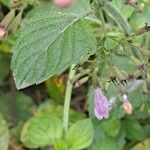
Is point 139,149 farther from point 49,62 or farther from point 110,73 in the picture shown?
point 49,62

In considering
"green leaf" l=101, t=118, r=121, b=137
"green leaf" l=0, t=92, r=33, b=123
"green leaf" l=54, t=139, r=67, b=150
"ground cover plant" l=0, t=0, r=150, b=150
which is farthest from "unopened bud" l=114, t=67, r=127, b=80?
"green leaf" l=0, t=92, r=33, b=123

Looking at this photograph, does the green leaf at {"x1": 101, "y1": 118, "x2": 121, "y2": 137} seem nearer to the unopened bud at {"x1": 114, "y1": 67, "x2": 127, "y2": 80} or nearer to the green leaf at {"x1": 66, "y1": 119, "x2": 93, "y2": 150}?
the green leaf at {"x1": 66, "y1": 119, "x2": 93, "y2": 150}

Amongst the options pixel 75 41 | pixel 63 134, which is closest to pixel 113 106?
pixel 63 134

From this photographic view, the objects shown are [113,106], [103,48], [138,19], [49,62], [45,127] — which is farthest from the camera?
[45,127]

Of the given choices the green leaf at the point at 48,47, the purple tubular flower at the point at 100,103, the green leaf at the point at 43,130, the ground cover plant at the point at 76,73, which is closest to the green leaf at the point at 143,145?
the ground cover plant at the point at 76,73

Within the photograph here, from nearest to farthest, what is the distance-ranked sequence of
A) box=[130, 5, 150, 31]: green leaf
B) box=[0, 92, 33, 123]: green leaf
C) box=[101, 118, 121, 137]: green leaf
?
box=[130, 5, 150, 31]: green leaf
box=[101, 118, 121, 137]: green leaf
box=[0, 92, 33, 123]: green leaf

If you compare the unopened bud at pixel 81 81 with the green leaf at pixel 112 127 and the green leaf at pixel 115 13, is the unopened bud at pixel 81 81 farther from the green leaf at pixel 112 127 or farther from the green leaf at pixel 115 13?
the green leaf at pixel 112 127
